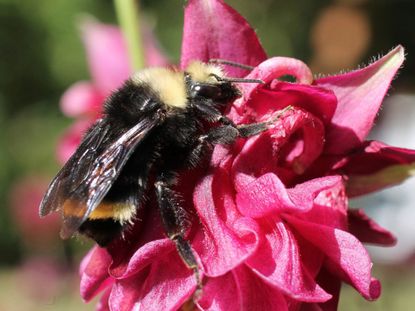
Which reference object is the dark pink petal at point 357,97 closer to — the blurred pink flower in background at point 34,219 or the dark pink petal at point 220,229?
the dark pink petal at point 220,229

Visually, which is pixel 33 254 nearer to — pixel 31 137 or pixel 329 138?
pixel 31 137

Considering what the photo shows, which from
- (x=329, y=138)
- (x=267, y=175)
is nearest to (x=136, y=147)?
(x=267, y=175)

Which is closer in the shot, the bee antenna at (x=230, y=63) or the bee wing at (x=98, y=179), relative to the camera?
the bee wing at (x=98, y=179)

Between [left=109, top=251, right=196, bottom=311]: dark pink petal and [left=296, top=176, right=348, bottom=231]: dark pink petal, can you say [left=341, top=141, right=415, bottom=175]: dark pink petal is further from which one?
[left=109, top=251, right=196, bottom=311]: dark pink petal

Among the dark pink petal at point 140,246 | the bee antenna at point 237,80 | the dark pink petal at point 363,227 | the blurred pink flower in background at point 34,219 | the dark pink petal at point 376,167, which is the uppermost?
the bee antenna at point 237,80

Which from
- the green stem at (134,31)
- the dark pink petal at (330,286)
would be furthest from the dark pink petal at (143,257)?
the green stem at (134,31)

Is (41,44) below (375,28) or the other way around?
the other way around

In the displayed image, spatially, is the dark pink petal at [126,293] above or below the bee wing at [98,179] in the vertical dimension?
below
